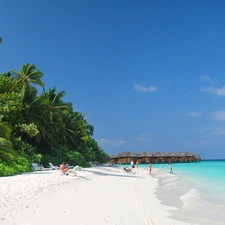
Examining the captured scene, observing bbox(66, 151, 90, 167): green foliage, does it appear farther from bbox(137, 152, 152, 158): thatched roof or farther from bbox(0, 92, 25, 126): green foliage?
bbox(137, 152, 152, 158): thatched roof

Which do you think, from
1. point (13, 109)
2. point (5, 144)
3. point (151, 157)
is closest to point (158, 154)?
point (151, 157)

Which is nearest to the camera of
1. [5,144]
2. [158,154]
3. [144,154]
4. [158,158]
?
[5,144]

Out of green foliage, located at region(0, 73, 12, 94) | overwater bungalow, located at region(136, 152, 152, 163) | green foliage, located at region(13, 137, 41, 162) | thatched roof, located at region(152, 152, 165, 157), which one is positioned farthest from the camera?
thatched roof, located at region(152, 152, 165, 157)

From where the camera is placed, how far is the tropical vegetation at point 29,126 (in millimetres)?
14977

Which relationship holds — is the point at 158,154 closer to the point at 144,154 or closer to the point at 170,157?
the point at 144,154

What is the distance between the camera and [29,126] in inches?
776

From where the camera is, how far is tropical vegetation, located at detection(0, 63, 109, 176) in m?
15.0

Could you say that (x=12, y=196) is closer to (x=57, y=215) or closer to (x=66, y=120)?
(x=57, y=215)

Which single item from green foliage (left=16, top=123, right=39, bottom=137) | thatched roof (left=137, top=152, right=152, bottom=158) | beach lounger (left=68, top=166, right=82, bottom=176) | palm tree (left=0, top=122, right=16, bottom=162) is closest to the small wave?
beach lounger (left=68, top=166, right=82, bottom=176)

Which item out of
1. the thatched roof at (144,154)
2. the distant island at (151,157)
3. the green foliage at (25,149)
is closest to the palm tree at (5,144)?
the green foliage at (25,149)

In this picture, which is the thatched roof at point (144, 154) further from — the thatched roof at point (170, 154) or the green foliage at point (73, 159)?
the green foliage at point (73, 159)

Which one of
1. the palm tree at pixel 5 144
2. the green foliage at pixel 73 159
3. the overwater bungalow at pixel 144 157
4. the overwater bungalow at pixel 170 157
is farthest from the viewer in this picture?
the overwater bungalow at pixel 170 157

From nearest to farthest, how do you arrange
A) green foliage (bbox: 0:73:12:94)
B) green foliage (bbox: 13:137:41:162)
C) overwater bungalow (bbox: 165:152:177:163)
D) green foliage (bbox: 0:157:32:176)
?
1. green foliage (bbox: 0:157:32:176)
2. green foliage (bbox: 13:137:41:162)
3. green foliage (bbox: 0:73:12:94)
4. overwater bungalow (bbox: 165:152:177:163)

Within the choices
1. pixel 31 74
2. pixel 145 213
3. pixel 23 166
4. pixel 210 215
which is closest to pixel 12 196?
pixel 145 213
